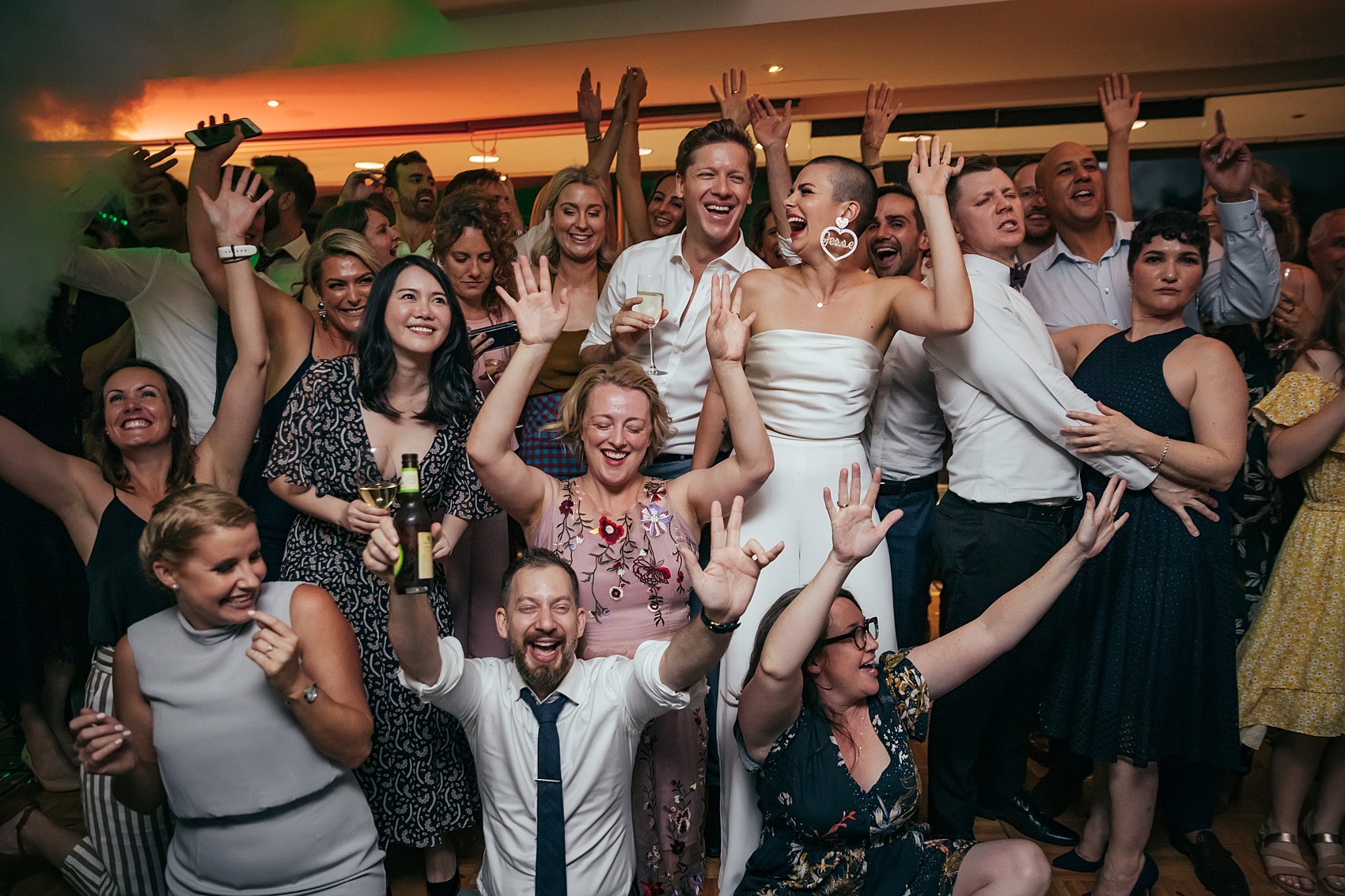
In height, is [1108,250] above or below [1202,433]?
above

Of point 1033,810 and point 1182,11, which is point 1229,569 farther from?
point 1182,11

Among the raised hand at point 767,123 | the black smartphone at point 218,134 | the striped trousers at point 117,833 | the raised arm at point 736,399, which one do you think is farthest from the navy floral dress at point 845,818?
the black smartphone at point 218,134

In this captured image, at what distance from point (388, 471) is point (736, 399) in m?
0.89

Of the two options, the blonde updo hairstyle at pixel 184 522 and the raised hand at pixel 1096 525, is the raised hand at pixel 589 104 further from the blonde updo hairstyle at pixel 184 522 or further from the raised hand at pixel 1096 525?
the raised hand at pixel 1096 525

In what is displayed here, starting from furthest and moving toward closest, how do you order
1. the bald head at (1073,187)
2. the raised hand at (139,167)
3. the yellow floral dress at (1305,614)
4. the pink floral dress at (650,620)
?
1. the bald head at (1073,187)
2. the raised hand at (139,167)
3. the yellow floral dress at (1305,614)
4. the pink floral dress at (650,620)

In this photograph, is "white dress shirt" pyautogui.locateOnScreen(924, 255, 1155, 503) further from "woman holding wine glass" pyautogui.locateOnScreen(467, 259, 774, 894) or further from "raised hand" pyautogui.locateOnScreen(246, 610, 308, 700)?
"raised hand" pyautogui.locateOnScreen(246, 610, 308, 700)

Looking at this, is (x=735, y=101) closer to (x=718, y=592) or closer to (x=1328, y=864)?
(x=718, y=592)

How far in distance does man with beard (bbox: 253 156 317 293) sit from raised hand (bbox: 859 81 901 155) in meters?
2.14

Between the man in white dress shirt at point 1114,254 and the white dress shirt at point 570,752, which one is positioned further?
the man in white dress shirt at point 1114,254

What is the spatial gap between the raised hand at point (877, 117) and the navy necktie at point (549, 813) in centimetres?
249

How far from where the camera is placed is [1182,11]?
14.2 feet

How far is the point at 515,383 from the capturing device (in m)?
2.20

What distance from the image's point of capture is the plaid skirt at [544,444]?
3.06 meters

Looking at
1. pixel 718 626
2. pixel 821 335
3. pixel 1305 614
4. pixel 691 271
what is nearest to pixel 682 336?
pixel 691 271
